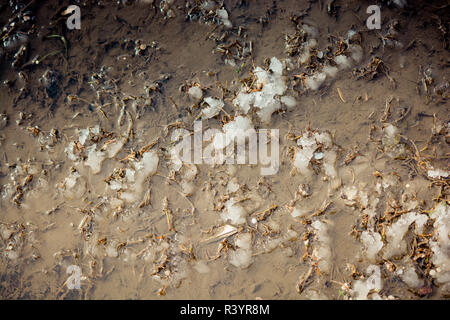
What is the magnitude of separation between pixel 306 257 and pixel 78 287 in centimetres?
182

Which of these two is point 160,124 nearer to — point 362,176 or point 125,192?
point 125,192

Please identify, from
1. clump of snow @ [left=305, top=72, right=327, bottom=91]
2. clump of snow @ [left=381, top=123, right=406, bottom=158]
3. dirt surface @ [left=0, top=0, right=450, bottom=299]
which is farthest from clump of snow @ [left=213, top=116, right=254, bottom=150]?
clump of snow @ [left=381, top=123, right=406, bottom=158]

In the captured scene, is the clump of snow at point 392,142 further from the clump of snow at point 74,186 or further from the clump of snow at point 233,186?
the clump of snow at point 74,186

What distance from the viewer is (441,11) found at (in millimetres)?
2480

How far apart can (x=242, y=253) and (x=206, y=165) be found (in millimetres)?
746

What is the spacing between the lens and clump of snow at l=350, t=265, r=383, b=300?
7.49ft

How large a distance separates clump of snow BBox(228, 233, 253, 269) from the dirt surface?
0.4 inches

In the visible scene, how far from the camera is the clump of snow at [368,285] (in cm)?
228

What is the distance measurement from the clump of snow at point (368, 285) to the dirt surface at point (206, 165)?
2 cm
